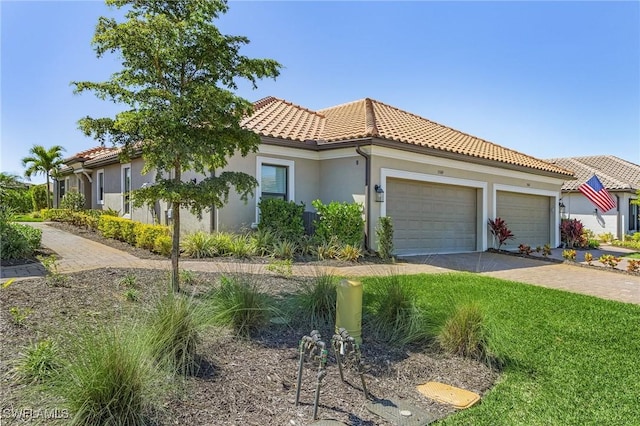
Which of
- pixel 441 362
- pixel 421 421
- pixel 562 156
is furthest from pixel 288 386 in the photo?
pixel 562 156

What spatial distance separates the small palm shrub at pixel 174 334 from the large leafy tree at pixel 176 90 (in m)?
2.32

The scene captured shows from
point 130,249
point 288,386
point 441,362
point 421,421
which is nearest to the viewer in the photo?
point 421,421

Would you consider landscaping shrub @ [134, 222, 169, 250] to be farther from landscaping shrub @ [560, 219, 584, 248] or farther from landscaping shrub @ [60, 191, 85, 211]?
landscaping shrub @ [560, 219, 584, 248]

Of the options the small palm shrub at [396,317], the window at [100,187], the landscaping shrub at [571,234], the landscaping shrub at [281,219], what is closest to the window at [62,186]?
the window at [100,187]

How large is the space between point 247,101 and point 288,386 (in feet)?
14.4

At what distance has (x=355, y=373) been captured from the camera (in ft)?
13.3

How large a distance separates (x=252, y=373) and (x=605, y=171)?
1326 inches

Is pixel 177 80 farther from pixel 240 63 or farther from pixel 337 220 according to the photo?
pixel 337 220

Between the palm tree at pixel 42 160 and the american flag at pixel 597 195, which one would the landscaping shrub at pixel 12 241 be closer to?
the palm tree at pixel 42 160

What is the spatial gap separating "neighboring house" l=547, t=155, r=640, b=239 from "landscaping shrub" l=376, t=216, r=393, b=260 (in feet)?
57.7

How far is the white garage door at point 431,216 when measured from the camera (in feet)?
44.4

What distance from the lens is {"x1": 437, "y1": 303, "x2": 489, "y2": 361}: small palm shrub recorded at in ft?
14.8

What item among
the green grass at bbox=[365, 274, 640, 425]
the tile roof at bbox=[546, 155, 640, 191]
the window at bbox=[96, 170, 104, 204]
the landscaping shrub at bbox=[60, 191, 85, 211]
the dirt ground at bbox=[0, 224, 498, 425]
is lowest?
the green grass at bbox=[365, 274, 640, 425]

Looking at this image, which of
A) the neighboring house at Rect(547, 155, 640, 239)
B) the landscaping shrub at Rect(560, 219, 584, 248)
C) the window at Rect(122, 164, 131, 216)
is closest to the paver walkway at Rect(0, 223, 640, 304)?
the window at Rect(122, 164, 131, 216)
